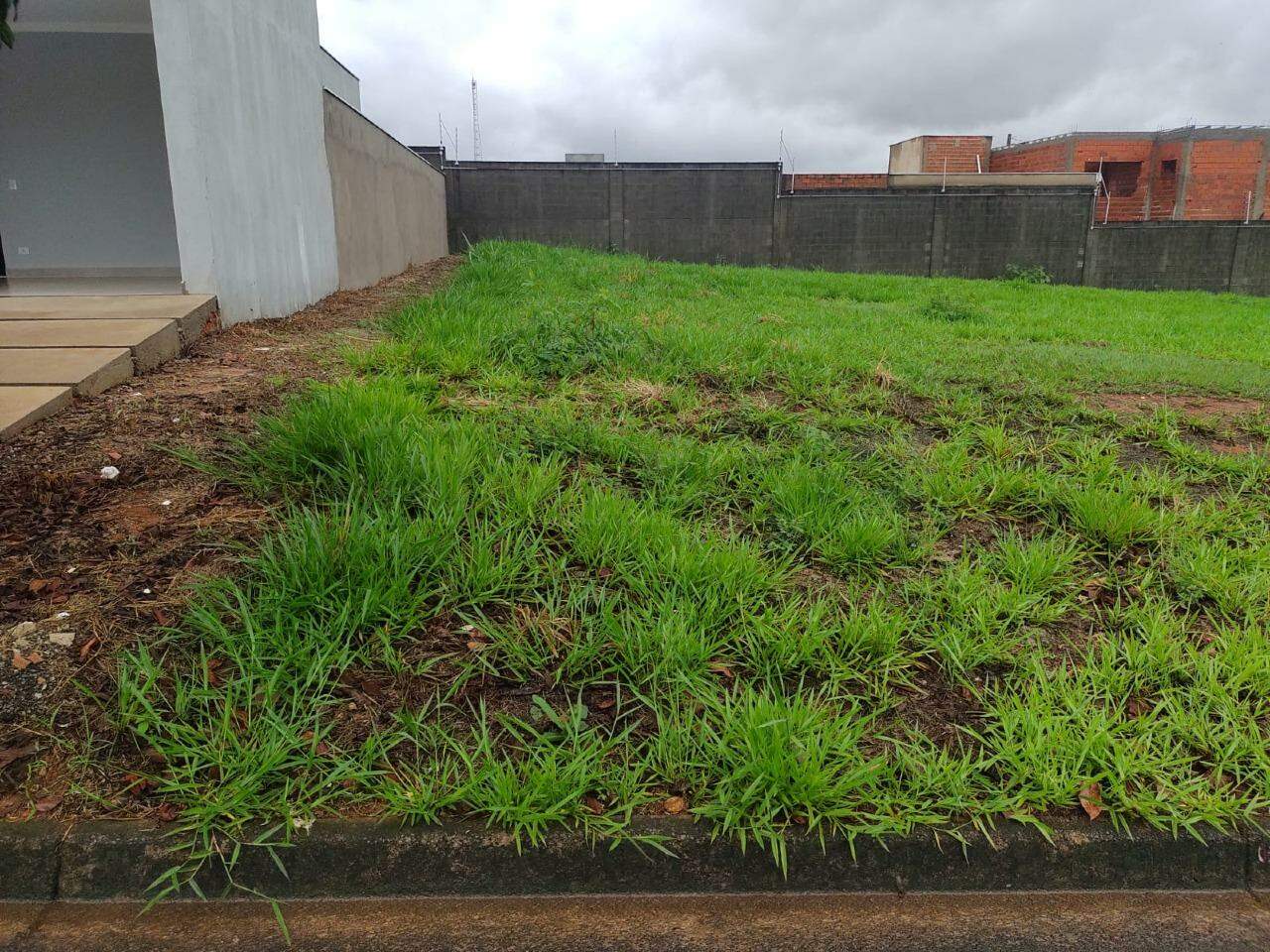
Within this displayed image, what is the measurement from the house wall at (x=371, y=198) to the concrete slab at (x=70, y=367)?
4.52m

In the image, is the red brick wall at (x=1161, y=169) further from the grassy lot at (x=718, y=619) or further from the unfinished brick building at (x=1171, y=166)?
the grassy lot at (x=718, y=619)

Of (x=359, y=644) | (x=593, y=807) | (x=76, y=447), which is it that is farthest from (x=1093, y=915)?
(x=76, y=447)

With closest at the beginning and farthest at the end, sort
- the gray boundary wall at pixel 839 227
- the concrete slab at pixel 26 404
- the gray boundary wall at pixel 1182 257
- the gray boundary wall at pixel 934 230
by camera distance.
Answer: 1. the concrete slab at pixel 26 404
2. the gray boundary wall at pixel 839 227
3. the gray boundary wall at pixel 934 230
4. the gray boundary wall at pixel 1182 257

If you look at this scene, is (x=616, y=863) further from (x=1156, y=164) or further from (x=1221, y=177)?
(x=1156, y=164)

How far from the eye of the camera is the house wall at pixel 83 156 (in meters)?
9.06

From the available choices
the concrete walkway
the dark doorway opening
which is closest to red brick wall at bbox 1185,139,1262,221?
the dark doorway opening

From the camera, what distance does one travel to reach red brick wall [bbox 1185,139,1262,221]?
3069 cm

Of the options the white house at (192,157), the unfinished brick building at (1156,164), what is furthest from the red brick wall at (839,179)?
the white house at (192,157)

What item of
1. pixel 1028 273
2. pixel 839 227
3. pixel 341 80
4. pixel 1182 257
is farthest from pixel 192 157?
pixel 1182 257

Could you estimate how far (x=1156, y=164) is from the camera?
108ft

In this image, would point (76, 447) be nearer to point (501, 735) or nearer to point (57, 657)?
point (57, 657)

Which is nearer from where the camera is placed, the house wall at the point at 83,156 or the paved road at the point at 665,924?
the paved road at the point at 665,924

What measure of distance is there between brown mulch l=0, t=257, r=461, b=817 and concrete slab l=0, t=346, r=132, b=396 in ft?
0.31

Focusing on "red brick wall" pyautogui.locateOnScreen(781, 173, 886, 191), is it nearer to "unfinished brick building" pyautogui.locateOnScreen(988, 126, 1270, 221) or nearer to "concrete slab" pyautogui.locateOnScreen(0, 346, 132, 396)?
"unfinished brick building" pyautogui.locateOnScreen(988, 126, 1270, 221)
